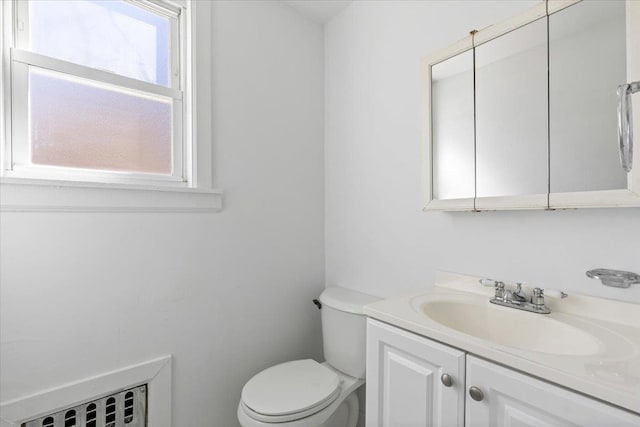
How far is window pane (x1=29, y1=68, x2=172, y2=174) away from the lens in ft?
3.55

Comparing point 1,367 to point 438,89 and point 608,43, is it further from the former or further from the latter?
point 608,43

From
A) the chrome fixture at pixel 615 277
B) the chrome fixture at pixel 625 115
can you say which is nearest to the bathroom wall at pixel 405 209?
the chrome fixture at pixel 615 277

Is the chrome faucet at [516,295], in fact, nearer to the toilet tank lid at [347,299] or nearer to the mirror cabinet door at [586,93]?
the mirror cabinet door at [586,93]

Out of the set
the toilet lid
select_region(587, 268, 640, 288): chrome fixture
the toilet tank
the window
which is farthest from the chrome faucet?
the window

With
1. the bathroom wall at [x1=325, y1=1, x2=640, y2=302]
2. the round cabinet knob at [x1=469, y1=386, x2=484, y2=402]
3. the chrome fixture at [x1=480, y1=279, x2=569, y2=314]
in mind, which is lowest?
the round cabinet knob at [x1=469, y1=386, x2=484, y2=402]

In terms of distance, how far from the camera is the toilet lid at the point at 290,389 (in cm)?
114

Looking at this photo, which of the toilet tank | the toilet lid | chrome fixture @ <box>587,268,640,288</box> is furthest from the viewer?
the toilet tank

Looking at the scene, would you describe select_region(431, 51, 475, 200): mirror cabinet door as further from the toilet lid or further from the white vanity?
the toilet lid

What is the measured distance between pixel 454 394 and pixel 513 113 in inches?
36.0

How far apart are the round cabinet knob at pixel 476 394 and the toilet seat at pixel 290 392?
676 mm

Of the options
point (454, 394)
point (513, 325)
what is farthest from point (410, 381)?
point (513, 325)

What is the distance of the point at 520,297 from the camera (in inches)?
38.4

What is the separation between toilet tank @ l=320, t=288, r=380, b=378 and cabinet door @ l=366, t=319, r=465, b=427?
1.36 ft

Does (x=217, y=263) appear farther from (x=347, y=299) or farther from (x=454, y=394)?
(x=454, y=394)
